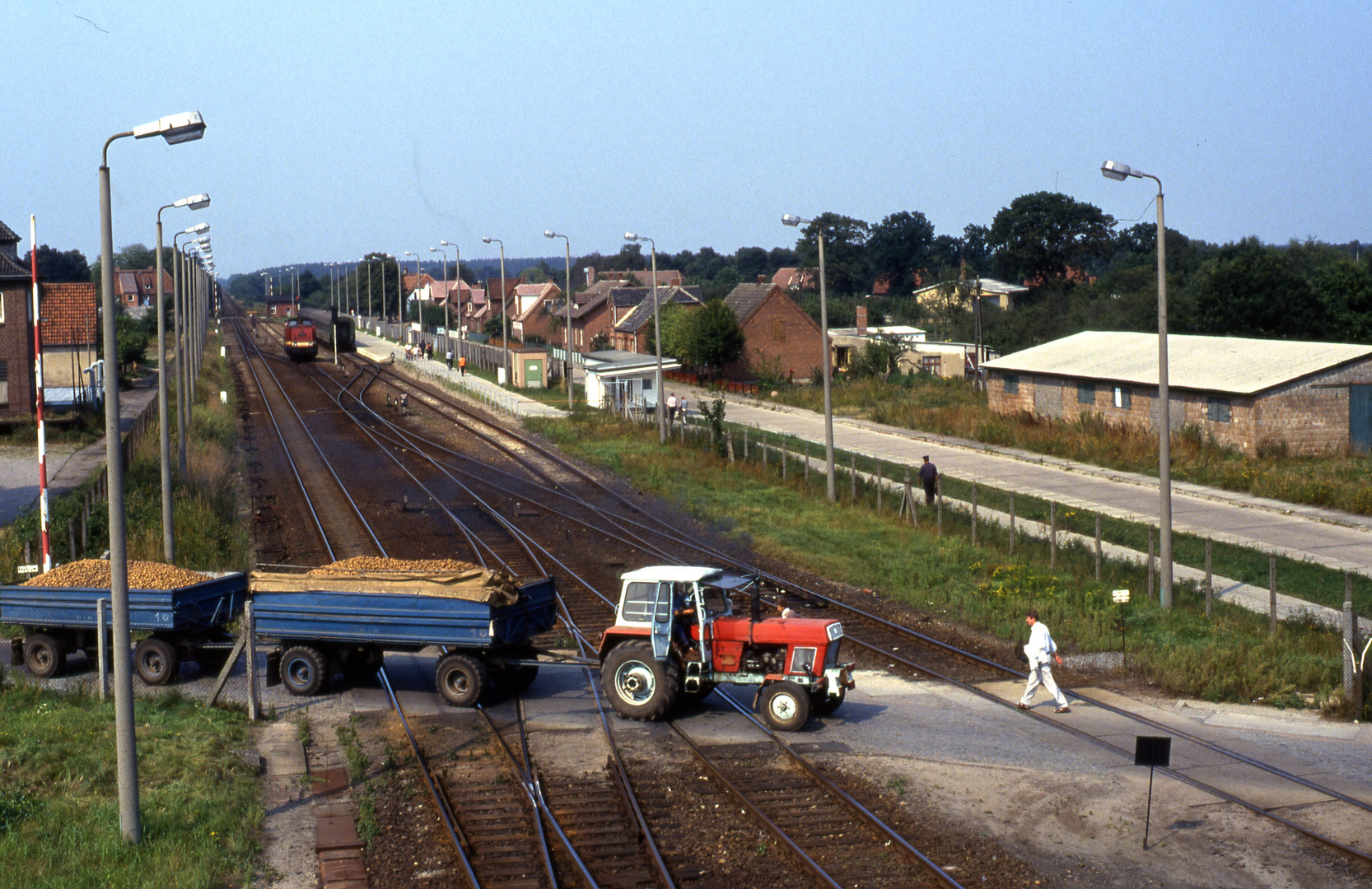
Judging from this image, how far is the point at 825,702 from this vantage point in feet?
51.2

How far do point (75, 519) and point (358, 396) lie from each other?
122 ft

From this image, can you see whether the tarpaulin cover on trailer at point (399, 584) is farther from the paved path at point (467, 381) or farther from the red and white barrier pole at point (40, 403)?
the paved path at point (467, 381)

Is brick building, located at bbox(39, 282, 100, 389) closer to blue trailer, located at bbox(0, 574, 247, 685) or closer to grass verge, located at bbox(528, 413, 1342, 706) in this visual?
grass verge, located at bbox(528, 413, 1342, 706)

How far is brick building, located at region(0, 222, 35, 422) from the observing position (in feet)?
169

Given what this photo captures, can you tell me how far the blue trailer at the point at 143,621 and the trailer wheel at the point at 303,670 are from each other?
1.31 meters

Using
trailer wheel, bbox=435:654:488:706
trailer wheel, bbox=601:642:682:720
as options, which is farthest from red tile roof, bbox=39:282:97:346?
trailer wheel, bbox=601:642:682:720

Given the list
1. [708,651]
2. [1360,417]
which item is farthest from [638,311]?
[708,651]

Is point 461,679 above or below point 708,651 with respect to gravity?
below

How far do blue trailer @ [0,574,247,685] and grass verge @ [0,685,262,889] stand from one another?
142 centimetres

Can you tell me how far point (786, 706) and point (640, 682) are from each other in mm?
1881

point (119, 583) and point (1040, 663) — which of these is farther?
point (1040, 663)

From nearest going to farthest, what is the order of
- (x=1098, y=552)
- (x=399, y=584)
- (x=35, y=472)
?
(x=399, y=584), (x=1098, y=552), (x=35, y=472)

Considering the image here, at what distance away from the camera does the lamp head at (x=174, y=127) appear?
11.6 meters

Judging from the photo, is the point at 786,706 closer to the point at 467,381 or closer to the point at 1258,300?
the point at 467,381
